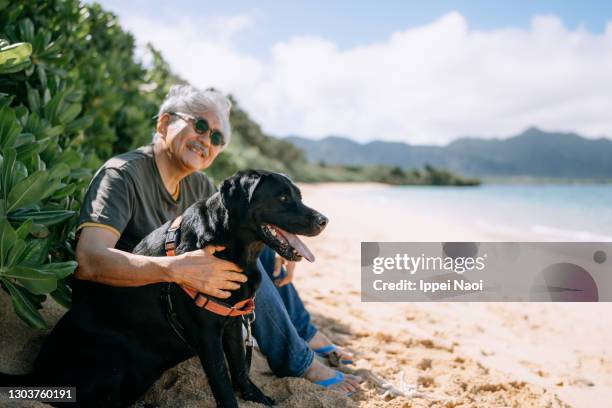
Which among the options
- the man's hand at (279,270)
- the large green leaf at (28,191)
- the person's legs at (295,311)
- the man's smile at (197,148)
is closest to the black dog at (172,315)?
the large green leaf at (28,191)

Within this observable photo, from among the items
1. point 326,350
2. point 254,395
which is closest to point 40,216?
point 254,395

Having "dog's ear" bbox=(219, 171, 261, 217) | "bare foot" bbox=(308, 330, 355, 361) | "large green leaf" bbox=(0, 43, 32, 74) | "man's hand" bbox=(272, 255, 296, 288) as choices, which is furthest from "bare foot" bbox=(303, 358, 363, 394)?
Answer: "large green leaf" bbox=(0, 43, 32, 74)

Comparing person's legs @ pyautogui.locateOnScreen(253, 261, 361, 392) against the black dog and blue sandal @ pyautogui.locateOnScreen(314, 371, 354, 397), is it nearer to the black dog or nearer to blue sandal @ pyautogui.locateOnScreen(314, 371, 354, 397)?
blue sandal @ pyautogui.locateOnScreen(314, 371, 354, 397)

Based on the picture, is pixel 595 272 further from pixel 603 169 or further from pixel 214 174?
pixel 603 169

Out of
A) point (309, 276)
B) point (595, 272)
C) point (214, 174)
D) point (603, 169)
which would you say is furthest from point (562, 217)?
point (603, 169)

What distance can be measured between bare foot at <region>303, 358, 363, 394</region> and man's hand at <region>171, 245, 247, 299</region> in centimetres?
99

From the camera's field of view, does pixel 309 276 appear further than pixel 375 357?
Yes

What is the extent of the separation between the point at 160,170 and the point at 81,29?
8.59 feet

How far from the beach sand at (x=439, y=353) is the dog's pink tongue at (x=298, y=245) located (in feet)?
3.00

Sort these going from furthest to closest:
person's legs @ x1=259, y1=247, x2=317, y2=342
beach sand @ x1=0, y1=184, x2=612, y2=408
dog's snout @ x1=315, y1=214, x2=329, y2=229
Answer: person's legs @ x1=259, y1=247, x2=317, y2=342, beach sand @ x1=0, y1=184, x2=612, y2=408, dog's snout @ x1=315, y1=214, x2=329, y2=229

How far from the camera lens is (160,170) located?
2.65 m

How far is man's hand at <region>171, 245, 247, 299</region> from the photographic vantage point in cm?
196

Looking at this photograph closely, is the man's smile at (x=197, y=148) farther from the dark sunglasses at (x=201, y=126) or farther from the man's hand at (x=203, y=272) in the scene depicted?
the man's hand at (x=203, y=272)

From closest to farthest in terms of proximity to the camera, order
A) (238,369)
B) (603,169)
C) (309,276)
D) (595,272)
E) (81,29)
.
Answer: (238,369)
(81,29)
(309,276)
(595,272)
(603,169)
